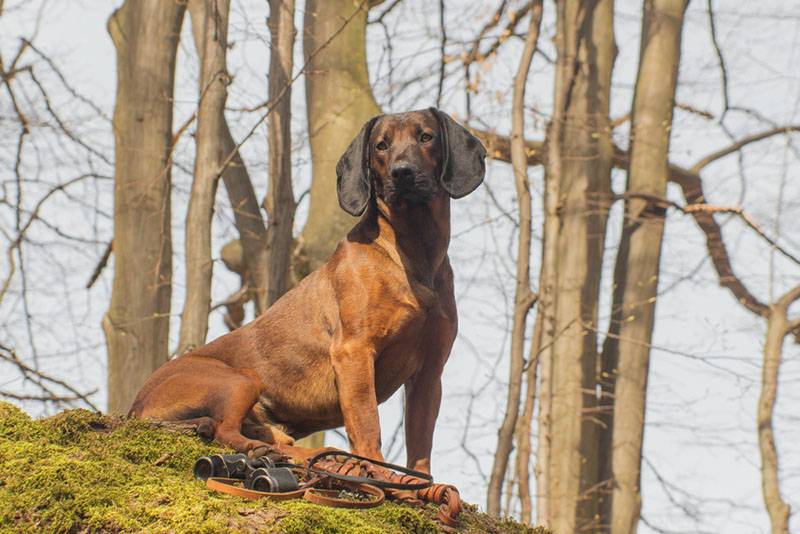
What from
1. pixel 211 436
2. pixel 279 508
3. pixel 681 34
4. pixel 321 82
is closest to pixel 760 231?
pixel 681 34

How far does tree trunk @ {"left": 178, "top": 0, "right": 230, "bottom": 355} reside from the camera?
8.35m

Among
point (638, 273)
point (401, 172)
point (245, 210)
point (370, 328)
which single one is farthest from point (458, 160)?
point (638, 273)

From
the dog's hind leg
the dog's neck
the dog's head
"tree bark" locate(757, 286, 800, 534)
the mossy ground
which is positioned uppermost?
"tree bark" locate(757, 286, 800, 534)

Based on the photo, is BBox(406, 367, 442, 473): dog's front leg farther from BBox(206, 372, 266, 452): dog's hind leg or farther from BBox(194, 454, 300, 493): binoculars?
BBox(194, 454, 300, 493): binoculars

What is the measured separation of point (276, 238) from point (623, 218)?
20.0ft

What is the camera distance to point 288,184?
940 centimetres

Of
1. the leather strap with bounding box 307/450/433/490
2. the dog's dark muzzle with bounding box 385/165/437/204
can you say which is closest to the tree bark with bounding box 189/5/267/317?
the dog's dark muzzle with bounding box 385/165/437/204

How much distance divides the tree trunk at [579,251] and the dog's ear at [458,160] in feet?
22.0

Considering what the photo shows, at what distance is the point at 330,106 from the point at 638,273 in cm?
470

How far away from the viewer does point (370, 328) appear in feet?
17.2

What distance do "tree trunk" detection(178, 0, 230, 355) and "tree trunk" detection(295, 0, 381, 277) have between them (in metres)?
2.16

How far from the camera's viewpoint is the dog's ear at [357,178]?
5395 millimetres

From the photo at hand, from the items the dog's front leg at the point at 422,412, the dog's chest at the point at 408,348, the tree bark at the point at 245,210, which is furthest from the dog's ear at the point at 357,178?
the tree bark at the point at 245,210

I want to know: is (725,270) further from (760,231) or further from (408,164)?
(408,164)
